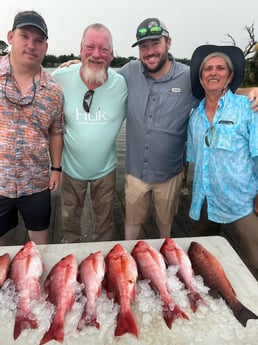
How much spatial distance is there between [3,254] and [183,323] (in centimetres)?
103

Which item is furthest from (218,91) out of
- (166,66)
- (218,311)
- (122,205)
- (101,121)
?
(122,205)

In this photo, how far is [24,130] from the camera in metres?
2.06

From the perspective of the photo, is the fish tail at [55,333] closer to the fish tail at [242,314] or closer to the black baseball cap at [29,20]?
the fish tail at [242,314]

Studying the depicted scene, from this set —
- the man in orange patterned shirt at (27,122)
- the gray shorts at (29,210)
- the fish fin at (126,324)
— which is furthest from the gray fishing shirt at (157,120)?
the fish fin at (126,324)

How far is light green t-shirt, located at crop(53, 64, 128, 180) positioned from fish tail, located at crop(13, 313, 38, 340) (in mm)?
1572

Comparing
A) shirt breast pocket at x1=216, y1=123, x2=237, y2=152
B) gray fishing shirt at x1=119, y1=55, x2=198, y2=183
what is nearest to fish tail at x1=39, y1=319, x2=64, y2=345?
shirt breast pocket at x1=216, y1=123, x2=237, y2=152

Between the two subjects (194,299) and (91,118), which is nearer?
(194,299)

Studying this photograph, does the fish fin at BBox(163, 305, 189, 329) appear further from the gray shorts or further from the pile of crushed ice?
the gray shorts

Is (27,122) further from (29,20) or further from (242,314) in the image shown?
(242,314)

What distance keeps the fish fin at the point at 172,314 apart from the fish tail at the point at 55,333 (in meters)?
0.43

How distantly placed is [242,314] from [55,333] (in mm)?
795

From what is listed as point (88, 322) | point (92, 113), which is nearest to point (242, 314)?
point (88, 322)

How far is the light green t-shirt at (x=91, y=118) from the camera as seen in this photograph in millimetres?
2475

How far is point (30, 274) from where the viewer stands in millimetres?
1406
